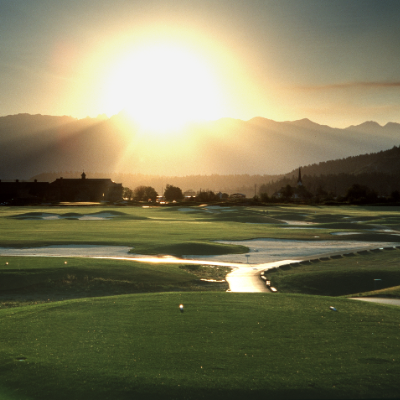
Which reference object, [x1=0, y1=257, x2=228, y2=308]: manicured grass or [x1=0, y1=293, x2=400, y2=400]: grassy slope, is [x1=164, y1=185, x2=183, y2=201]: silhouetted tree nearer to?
[x1=0, y1=257, x2=228, y2=308]: manicured grass

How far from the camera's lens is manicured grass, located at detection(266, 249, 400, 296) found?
21172 millimetres

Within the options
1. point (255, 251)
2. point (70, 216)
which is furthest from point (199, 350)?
point (70, 216)

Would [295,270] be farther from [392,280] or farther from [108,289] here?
[108,289]

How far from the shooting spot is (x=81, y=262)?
24484mm

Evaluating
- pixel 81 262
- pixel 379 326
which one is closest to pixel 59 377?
pixel 379 326

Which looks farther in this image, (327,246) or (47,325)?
(327,246)

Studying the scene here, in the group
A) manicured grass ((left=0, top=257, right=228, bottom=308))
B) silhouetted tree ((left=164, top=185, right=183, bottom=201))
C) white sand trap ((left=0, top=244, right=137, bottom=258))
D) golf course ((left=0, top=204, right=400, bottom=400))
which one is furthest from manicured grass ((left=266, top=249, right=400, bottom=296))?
silhouetted tree ((left=164, top=185, right=183, bottom=201))

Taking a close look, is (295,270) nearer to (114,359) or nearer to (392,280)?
(392,280)

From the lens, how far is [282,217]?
7838 centimetres

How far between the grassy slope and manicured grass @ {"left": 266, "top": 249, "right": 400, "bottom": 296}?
7.02m

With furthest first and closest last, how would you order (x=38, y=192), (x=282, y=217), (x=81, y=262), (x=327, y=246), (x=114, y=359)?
1. (x=38, y=192)
2. (x=282, y=217)
3. (x=327, y=246)
4. (x=81, y=262)
5. (x=114, y=359)

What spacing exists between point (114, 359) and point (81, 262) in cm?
1603

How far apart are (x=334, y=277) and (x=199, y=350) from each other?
48.4 ft

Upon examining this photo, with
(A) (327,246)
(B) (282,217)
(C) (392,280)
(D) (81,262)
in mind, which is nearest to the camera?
(C) (392,280)
